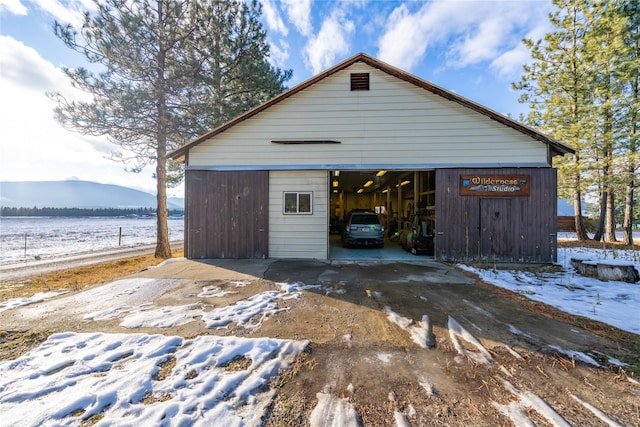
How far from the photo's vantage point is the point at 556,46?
12.8 m

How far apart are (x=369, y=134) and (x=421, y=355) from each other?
707cm

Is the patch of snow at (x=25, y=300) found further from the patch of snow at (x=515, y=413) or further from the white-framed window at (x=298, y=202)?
the patch of snow at (x=515, y=413)

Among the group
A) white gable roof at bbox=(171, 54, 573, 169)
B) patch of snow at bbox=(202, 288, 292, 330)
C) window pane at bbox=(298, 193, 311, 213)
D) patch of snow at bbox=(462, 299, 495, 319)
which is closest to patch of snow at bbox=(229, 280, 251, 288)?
patch of snow at bbox=(202, 288, 292, 330)

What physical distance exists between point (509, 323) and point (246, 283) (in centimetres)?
512

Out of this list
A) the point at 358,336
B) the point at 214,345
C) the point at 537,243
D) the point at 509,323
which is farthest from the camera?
the point at 537,243

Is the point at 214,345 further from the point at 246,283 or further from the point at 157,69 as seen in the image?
the point at 157,69

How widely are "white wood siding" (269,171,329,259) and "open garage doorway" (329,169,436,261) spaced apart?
826 mm

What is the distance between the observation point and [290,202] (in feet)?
28.1

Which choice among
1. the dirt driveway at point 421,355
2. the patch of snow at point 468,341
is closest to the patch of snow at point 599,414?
the dirt driveway at point 421,355

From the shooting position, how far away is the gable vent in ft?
27.7

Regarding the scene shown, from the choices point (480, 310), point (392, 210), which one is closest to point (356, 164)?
point (480, 310)

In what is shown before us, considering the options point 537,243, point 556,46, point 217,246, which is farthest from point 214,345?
point 556,46

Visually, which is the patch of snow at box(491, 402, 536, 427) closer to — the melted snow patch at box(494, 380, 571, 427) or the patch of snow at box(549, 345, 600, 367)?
the melted snow patch at box(494, 380, 571, 427)

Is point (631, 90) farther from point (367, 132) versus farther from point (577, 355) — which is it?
point (577, 355)
